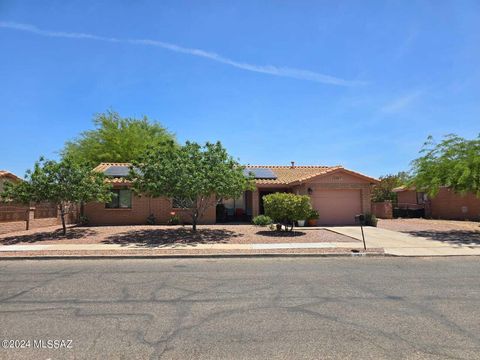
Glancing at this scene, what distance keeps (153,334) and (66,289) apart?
3.47 meters

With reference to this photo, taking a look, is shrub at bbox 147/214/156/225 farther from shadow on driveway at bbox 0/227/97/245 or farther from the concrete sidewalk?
the concrete sidewalk

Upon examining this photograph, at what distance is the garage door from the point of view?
22750 millimetres

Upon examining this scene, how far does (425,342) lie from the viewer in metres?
4.50

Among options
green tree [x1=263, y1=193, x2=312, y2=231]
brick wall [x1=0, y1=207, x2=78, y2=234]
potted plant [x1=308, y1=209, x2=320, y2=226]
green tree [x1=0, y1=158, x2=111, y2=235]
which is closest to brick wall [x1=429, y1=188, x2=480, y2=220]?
potted plant [x1=308, y1=209, x2=320, y2=226]

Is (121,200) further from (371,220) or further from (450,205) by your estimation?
(450,205)

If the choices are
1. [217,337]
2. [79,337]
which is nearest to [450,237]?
[217,337]

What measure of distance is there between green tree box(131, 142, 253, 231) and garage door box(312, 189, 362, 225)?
24.2ft

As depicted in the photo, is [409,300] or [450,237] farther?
[450,237]

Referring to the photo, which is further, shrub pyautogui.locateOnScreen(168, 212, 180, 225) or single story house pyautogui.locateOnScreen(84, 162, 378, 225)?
single story house pyautogui.locateOnScreen(84, 162, 378, 225)

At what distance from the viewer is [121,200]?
73.5ft

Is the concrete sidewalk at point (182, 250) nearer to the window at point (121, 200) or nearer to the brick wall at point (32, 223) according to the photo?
the brick wall at point (32, 223)

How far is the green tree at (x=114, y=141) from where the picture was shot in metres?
37.7

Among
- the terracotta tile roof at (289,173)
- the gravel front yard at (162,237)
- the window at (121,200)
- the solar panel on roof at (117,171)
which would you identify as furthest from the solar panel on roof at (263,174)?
the solar panel on roof at (117,171)

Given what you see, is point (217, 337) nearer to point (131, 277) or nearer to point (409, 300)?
point (409, 300)
